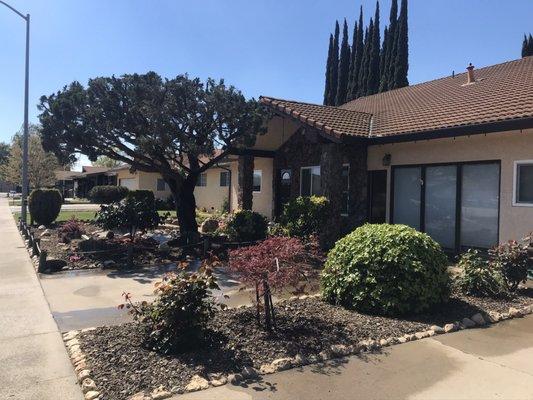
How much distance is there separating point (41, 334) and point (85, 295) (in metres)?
2.16

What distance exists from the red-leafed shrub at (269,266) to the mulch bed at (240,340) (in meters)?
0.43

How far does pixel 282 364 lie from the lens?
4.70 m

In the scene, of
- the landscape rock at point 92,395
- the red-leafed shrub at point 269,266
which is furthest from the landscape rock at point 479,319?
the landscape rock at point 92,395

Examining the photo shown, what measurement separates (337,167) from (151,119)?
5363mm

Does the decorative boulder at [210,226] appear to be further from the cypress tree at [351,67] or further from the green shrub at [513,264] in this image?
the cypress tree at [351,67]

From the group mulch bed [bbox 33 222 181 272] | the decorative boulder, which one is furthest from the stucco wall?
the decorative boulder

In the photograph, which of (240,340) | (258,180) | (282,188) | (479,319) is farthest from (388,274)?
(258,180)

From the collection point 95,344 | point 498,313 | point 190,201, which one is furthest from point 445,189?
point 95,344

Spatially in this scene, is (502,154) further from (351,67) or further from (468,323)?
(351,67)

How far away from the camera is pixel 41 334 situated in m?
5.85

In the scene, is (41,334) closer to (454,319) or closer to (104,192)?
(454,319)

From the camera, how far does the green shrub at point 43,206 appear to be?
2008cm

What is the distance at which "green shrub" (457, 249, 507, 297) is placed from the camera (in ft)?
24.5

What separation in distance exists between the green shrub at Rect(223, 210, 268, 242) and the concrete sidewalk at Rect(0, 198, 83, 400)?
5720mm
